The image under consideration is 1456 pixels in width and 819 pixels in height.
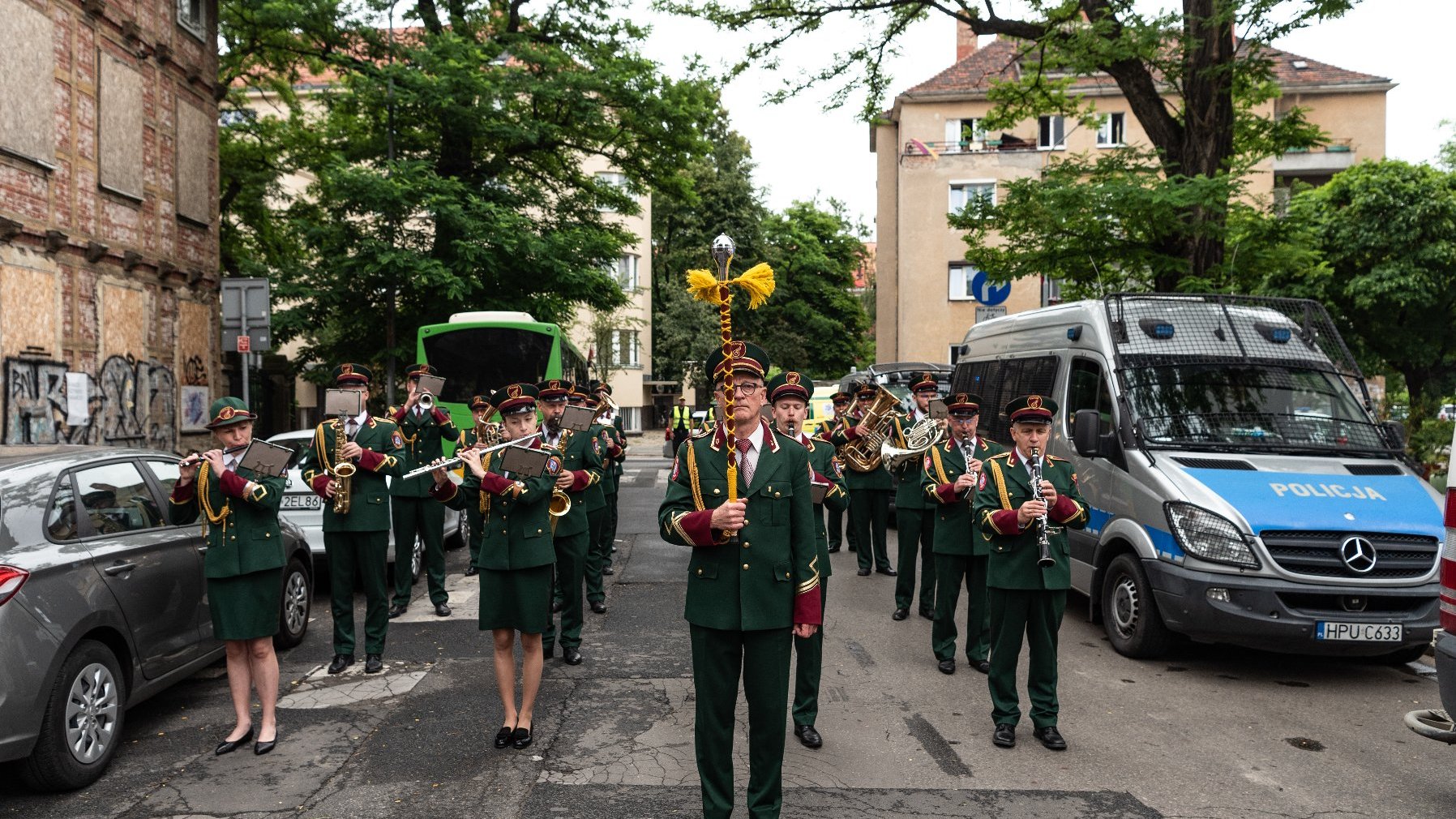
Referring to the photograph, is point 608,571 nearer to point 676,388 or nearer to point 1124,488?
point 1124,488

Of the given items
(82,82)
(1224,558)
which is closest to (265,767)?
(1224,558)

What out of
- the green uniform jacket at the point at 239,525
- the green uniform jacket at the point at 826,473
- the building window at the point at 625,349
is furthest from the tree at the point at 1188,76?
the building window at the point at 625,349

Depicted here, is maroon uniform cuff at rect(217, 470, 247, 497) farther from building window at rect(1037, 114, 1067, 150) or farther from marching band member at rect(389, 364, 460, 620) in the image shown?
building window at rect(1037, 114, 1067, 150)

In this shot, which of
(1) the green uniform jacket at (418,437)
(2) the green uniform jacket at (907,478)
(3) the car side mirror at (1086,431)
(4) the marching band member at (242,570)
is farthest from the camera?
(2) the green uniform jacket at (907,478)

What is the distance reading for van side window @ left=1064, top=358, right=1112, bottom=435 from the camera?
8.20 meters

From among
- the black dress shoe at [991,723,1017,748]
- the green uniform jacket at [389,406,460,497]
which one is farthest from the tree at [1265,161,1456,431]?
the black dress shoe at [991,723,1017,748]

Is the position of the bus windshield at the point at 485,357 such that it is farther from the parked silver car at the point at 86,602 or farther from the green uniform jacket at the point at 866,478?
the parked silver car at the point at 86,602

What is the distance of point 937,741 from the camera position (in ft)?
19.0

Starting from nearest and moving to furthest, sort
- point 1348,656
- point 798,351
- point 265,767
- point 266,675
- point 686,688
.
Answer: point 265,767, point 266,675, point 686,688, point 1348,656, point 798,351

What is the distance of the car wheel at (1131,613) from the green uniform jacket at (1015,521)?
6.13ft

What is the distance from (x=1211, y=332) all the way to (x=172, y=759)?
311 inches

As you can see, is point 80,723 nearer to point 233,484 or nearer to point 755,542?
point 233,484

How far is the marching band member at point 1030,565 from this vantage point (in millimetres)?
5699

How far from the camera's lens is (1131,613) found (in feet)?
25.1
